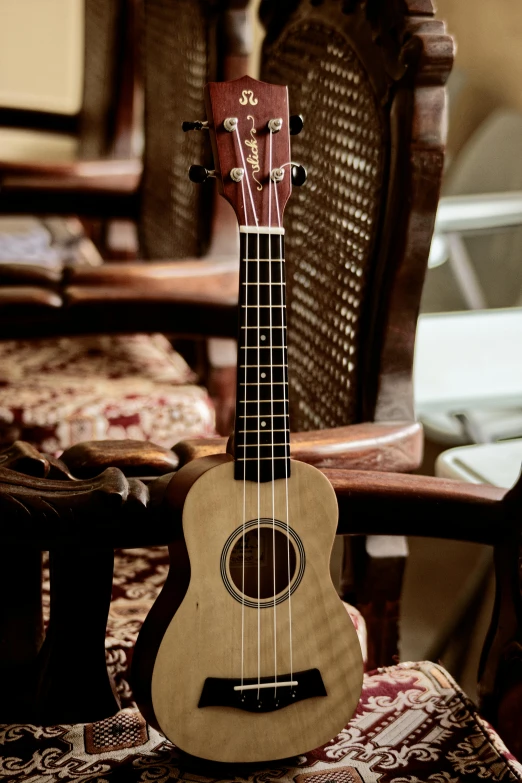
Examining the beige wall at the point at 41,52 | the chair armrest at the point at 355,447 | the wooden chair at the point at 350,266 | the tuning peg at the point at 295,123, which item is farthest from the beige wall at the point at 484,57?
the tuning peg at the point at 295,123

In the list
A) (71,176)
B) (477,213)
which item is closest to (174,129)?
(71,176)

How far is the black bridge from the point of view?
0.80 metres

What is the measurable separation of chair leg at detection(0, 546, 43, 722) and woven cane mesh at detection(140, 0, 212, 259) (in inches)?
33.8

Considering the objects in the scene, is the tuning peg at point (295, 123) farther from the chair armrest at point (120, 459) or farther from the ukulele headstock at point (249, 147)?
the chair armrest at point (120, 459)

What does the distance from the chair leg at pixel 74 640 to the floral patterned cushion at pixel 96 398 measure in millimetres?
550

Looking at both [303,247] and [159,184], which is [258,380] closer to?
[303,247]

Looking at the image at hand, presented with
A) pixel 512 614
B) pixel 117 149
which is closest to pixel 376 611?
pixel 512 614

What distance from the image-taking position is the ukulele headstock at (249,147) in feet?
2.67

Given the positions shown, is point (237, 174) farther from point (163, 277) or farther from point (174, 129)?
point (174, 129)

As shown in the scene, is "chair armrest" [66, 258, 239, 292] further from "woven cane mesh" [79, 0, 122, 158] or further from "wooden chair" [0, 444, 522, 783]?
"woven cane mesh" [79, 0, 122, 158]

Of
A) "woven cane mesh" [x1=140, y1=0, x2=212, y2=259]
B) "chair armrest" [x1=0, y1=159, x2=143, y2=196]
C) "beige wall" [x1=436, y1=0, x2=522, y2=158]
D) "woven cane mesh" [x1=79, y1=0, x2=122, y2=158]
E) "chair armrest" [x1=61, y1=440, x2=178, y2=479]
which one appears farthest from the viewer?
"beige wall" [x1=436, y1=0, x2=522, y2=158]

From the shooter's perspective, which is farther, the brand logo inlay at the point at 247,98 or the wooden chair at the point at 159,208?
the wooden chair at the point at 159,208

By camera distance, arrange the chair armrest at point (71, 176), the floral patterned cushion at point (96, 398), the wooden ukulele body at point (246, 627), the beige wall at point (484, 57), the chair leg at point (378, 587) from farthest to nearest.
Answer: the beige wall at point (484, 57) < the chair armrest at point (71, 176) < the floral patterned cushion at point (96, 398) < the chair leg at point (378, 587) < the wooden ukulele body at point (246, 627)

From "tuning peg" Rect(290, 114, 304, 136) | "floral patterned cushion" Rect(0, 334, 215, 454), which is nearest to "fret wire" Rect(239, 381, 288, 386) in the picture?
"tuning peg" Rect(290, 114, 304, 136)
